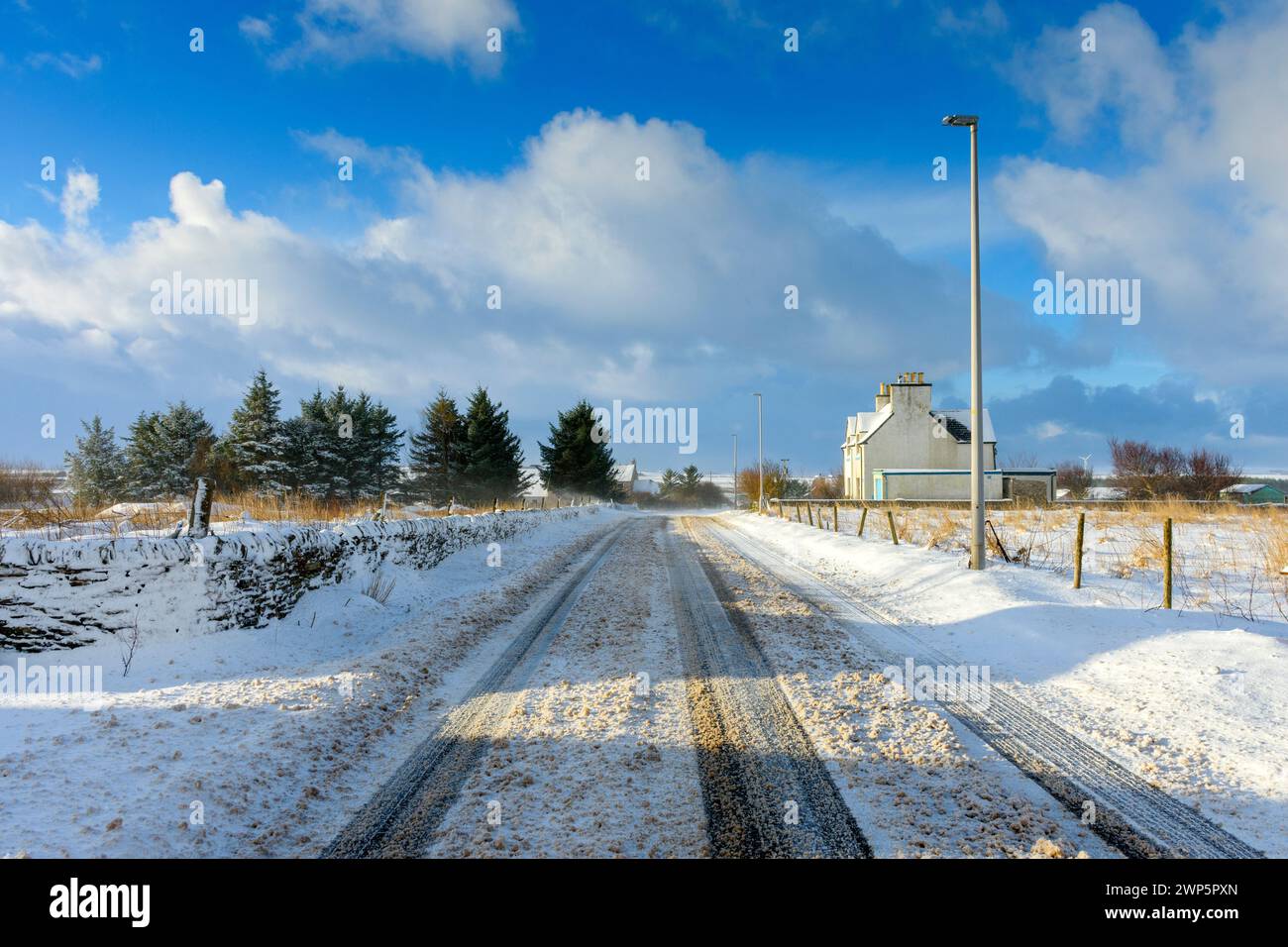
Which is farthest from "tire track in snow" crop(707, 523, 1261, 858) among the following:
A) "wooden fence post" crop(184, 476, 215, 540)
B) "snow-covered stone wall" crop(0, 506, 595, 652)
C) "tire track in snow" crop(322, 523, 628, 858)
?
"wooden fence post" crop(184, 476, 215, 540)

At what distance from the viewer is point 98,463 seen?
47.6 meters

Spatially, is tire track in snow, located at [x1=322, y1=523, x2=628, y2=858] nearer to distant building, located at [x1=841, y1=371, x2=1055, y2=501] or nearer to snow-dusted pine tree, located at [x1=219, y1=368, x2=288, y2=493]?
snow-dusted pine tree, located at [x1=219, y1=368, x2=288, y2=493]

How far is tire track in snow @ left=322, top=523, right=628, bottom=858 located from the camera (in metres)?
3.23

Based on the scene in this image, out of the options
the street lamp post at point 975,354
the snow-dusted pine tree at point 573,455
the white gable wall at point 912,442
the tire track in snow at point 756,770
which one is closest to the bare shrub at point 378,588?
the tire track in snow at point 756,770

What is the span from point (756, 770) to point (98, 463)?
201 ft

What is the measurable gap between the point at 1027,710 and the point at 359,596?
813 cm

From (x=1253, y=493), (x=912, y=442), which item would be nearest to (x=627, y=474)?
(x=912, y=442)

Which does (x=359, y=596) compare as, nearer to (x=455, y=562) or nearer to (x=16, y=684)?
(x=16, y=684)

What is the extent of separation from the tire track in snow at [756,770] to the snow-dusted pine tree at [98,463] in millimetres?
54339

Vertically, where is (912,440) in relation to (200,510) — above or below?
above

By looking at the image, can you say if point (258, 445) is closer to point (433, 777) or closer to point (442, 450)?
point (442, 450)

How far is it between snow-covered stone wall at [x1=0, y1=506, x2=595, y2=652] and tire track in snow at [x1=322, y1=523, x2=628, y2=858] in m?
3.05

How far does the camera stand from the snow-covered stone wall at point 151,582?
5996 millimetres
